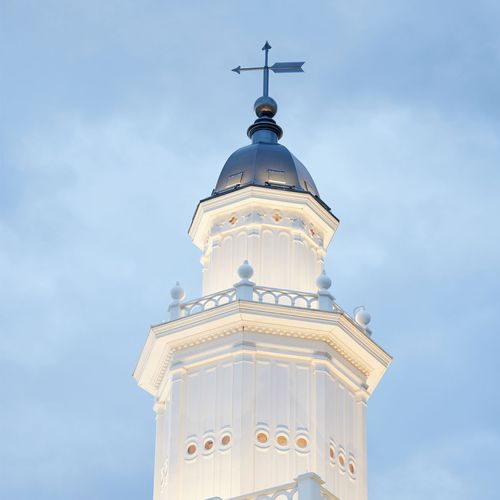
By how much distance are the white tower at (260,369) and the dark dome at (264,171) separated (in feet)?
1.18

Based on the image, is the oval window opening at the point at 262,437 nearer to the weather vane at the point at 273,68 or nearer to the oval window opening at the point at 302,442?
the oval window opening at the point at 302,442

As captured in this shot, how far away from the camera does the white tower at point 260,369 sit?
43.2 metres

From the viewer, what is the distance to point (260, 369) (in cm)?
A: 4456

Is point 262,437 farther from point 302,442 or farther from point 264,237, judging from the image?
point 264,237

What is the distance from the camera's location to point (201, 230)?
1966 inches

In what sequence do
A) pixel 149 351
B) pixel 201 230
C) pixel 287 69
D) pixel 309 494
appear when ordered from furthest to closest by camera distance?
pixel 287 69, pixel 201 230, pixel 149 351, pixel 309 494

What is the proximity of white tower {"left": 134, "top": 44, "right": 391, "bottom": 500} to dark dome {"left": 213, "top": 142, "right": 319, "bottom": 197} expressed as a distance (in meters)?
0.36

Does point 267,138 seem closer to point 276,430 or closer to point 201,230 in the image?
point 201,230

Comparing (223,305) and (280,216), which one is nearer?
(223,305)

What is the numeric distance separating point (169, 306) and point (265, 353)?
11.9 ft

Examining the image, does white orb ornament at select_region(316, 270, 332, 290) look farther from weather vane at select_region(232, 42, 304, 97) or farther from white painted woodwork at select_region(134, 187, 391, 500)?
weather vane at select_region(232, 42, 304, 97)

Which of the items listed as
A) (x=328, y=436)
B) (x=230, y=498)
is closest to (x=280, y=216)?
(x=328, y=436)

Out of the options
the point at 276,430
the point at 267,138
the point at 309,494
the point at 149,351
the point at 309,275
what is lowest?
the point at 309,494

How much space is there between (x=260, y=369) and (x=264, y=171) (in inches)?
311
